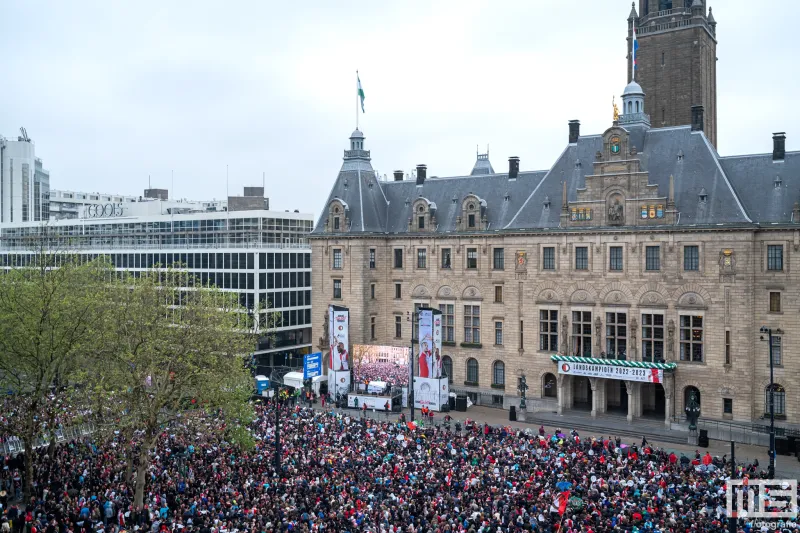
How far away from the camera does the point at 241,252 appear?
7750cm

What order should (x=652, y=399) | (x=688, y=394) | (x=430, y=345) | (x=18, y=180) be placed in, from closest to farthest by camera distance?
(x=688, y=394)
(x=652, y=399)
(x=430, y=345)
(x=18, y=180)

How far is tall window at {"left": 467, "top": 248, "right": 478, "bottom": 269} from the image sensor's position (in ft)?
217

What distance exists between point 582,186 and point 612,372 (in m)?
15.4

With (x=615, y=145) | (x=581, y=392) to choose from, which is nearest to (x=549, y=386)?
(x=581, y=392)

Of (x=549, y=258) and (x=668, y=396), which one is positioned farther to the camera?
(x=549, y=258)

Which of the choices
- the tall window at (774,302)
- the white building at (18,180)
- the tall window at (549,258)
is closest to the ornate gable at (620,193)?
the tall window at (549,258)

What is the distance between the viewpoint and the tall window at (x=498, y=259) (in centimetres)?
6488

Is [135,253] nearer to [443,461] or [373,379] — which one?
[373,379]

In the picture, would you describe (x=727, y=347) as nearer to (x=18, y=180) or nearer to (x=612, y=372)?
(x=612, y=372)

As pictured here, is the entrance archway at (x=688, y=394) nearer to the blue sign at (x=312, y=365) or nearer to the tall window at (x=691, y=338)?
the tall window at (x=691, y=338)

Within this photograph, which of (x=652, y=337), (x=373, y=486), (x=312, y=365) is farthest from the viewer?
(x=312, y=365)

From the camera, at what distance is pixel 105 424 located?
3769cm

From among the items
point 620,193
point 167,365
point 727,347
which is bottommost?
point 727,347

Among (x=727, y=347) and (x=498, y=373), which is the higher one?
(x=727, y=347)
